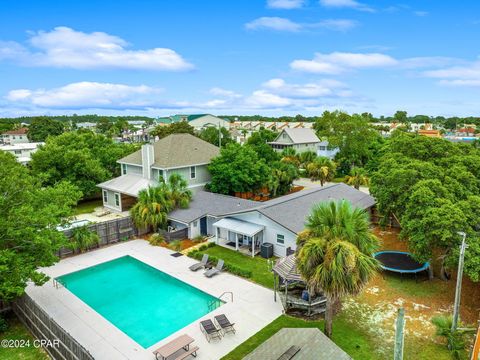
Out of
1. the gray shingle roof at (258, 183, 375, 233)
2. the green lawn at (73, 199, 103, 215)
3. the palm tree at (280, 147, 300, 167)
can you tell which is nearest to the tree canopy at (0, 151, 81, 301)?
the gray shingle roof at (258, 183, 375, 233)

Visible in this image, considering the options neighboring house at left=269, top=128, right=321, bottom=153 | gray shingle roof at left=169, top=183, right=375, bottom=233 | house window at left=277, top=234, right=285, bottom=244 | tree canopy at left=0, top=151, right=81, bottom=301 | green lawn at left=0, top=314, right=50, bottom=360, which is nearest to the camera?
green lawn at left=0, top=314, right=50, bottom=360

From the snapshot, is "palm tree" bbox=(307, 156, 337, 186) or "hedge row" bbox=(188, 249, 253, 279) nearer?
"hedge row" bbox=(188, 249, 253, 279)

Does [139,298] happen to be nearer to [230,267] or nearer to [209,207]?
[230,267]

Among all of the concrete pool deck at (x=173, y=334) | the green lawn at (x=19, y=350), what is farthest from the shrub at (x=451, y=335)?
the green lawn at (x=19, y=350)

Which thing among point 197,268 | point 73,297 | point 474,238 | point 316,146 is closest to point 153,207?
point 197,268

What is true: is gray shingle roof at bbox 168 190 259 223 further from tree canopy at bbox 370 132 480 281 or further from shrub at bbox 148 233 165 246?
tree canopy at bbox 370 132 480 281
